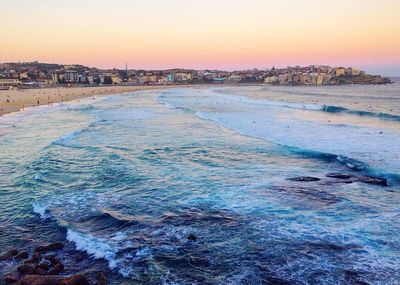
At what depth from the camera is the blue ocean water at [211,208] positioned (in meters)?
8.57

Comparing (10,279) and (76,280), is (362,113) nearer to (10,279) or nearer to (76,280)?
(76,280)

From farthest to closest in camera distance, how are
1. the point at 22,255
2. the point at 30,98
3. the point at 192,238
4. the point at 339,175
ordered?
the point at 30,98 < the point at 339,175 < the point at 192,238 < the point at 22,255

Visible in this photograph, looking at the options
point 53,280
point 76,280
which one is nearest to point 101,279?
point 76,280

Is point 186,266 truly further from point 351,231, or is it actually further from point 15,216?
point 15,216

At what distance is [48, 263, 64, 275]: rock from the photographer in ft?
26.9

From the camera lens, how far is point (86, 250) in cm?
940

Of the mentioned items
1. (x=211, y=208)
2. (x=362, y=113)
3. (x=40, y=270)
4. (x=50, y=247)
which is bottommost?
(x=362, y=113)

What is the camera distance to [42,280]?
25.2ft

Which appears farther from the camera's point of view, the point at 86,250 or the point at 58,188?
the point at 58,188

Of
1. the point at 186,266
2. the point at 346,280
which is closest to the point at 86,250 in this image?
the point at 186,266

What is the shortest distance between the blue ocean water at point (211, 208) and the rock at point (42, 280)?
0.97m

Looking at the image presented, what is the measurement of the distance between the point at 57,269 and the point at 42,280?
61cm

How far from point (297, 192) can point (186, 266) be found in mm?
6270

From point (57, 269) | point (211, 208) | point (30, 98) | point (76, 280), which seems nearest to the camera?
point (76, 280)
